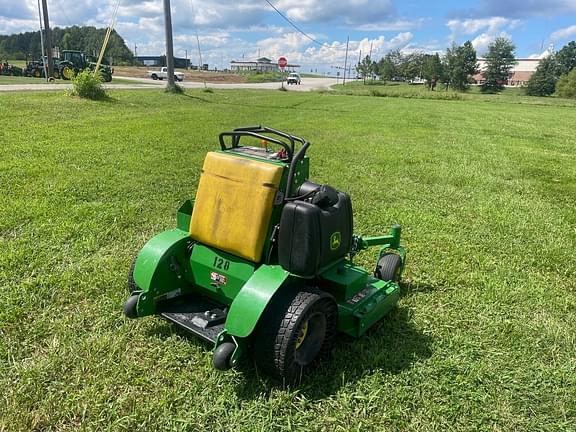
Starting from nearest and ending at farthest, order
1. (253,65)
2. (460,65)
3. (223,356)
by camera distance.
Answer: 1. (223,356)
2. (460,65)
3. (253,65)

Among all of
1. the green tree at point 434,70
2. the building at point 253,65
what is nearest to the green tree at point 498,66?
the green tree at point 434,70

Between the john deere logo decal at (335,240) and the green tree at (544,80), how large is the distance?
82.1 metres

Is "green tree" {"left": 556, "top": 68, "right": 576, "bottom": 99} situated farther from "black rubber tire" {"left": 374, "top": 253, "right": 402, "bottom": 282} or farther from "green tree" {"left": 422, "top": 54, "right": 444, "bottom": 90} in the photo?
"black rubber tire" {"left": 374, "top": 253, "right": 402, "bottom": 282}

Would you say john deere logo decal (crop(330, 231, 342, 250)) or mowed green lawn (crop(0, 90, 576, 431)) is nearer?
mowed green lawn (crop(0, 90, 576, 431))

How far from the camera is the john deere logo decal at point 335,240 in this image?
8.63ft

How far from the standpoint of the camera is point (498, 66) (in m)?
79.6

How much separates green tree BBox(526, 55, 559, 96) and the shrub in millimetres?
74939

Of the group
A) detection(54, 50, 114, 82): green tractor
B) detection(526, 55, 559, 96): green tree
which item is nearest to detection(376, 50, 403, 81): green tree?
detection(526, 55, 559, 96): green tree

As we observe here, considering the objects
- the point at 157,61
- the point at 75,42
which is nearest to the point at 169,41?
the point at 75,42

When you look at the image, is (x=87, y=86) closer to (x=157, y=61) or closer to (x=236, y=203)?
(x=236, y=203)

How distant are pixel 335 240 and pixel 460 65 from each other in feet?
259

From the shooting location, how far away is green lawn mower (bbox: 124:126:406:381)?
2.40m

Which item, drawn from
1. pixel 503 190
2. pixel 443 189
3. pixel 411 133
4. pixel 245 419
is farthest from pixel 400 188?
pixel 411 133

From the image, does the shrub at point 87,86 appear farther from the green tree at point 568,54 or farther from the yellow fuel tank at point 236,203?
the green tree at point 568,54
